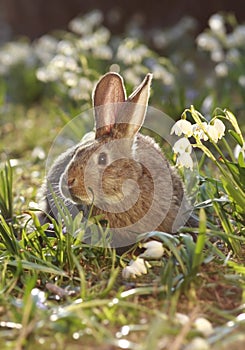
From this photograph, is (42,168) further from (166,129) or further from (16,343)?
(16,343)

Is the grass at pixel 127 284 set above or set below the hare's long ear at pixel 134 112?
below

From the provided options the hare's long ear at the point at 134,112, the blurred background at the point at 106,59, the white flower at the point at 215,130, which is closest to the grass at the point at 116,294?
the white flower at the point at 215,130

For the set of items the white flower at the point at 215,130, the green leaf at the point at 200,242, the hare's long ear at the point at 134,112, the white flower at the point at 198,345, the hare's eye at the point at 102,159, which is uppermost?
the hare's long ear at the point at 134,112

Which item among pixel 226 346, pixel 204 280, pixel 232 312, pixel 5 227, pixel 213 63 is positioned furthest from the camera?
pixel 213 63

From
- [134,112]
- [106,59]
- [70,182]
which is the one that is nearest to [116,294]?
[70,182]

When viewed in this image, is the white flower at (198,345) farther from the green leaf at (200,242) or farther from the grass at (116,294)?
the green leaf at (200,242)

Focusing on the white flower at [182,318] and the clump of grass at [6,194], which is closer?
the white flower at [182,318]

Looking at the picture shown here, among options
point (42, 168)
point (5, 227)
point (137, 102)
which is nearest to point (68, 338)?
point (5, 227)
